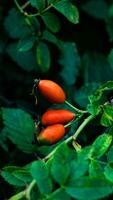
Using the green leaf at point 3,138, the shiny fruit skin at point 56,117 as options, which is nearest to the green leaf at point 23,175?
the shiny fruit skin at point 56,117

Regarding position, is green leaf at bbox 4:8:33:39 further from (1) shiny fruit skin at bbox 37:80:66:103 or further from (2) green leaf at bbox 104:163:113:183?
(2) green leaf at bbox 104:163:113:183

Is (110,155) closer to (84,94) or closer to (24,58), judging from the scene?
(84,94)

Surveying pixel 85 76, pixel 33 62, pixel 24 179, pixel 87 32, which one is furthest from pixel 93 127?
pixel 87 32

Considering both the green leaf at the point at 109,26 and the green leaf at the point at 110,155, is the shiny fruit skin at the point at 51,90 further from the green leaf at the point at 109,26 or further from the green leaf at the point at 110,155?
the green leaf at the point at 109,26

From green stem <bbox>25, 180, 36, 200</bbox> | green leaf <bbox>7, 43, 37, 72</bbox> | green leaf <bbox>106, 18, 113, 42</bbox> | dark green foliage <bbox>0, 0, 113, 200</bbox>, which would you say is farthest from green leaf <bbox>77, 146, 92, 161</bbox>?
green leaf <bbox>106, 18, 113, 42</bbox>

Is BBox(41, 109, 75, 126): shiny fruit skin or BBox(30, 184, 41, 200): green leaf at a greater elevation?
BBox(30, 184, 41, 200): green leaf

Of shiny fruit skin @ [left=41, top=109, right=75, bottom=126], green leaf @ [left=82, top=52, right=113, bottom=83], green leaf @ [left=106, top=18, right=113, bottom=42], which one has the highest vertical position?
shiny fruit skin @ [left=41, top=109, right=75, bottom=126]
